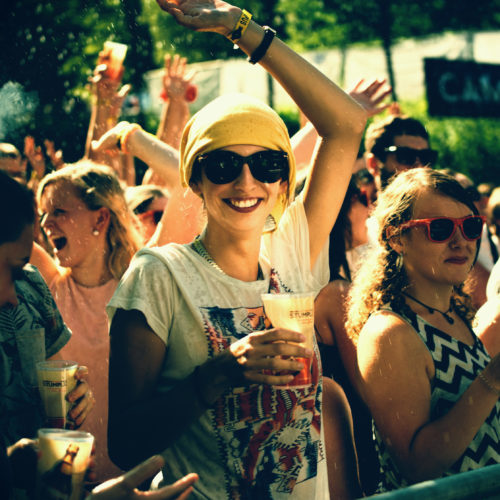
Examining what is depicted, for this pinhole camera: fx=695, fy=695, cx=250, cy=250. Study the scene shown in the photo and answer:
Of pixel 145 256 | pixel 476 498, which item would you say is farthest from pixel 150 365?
pixel 476 498

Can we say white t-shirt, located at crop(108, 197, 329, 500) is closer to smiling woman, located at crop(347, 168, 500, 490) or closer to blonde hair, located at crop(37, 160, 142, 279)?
smiling woman, located at crop(347, 168, 500, 490)

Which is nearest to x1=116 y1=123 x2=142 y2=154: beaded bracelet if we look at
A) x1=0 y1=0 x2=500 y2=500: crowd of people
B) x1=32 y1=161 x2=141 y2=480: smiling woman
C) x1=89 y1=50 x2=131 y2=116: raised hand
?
x1=32 y1=161 x2=141 y2=480: smiling woman

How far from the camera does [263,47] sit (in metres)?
2.37

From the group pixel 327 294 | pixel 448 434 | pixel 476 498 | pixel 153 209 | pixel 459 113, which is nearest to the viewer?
pixel 476 498

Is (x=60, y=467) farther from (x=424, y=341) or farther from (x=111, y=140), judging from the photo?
(x=111, y=140)

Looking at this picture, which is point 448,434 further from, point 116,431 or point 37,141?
point 37,141

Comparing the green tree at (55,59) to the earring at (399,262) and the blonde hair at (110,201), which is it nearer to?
the blonde hair at (110,201)

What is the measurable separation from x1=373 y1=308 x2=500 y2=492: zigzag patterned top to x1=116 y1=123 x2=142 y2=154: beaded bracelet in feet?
6.22

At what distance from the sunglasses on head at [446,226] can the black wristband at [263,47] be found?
0.83 m

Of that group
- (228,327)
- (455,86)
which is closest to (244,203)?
(228,327)

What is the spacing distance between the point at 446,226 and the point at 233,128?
3.14 ft

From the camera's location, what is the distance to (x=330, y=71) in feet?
61.0

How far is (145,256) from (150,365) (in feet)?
1.06

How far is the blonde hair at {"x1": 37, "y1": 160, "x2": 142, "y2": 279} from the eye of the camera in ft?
11.3
